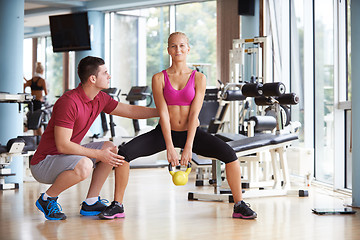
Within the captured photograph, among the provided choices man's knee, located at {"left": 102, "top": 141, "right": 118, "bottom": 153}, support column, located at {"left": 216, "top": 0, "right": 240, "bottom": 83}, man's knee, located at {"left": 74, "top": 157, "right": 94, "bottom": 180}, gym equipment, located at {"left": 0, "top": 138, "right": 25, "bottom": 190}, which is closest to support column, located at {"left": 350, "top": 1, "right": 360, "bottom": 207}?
man's knee, located at {"left": 102, "top": 141, "right": 118, "bottom": 153}

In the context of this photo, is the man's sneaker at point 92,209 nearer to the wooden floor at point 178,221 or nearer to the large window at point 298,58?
the wooden floor at point 178,221

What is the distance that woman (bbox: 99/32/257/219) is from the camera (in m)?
3.33

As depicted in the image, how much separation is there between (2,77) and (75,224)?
263 centimetres

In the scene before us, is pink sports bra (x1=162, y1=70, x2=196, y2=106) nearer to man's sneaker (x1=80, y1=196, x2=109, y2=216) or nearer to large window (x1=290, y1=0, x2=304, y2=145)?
man's sneaker (x1=80, y1=196, x2=109, y2=216)

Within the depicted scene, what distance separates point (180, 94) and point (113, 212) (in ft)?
2.86

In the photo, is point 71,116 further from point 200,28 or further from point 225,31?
point 200,28

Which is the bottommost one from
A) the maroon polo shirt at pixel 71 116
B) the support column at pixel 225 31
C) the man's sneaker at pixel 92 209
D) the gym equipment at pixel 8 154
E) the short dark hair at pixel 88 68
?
the man's sneaker at pixel 92 209

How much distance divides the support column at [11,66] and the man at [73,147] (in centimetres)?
211

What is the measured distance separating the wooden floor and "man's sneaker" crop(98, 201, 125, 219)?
5 centimetres

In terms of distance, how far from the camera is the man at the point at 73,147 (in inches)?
125

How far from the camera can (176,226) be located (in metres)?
3.15

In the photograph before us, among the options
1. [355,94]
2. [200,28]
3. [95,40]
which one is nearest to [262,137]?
[355,94]

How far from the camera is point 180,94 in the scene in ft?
11.0

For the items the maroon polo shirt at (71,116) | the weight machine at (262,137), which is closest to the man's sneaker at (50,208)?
the maroon polo shirt at (71,116)
